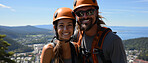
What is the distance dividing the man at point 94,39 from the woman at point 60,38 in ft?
0.92

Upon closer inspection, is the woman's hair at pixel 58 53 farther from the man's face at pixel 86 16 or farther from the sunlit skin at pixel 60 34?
the man's face at pixel 86 16

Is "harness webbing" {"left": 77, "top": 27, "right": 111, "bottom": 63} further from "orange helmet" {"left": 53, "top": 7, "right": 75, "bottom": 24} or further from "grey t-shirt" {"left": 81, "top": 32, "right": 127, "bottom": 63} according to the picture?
"orange helmet" {"left": 53, "top": 7, "right": 75, "bottom": 24}

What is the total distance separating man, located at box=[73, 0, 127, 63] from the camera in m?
3.34

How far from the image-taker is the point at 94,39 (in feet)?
12.2

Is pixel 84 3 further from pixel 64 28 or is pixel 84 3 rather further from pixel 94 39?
pixel 94 39

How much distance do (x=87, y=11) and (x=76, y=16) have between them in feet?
1.16

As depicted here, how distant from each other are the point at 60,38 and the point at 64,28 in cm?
33

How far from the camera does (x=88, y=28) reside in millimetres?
3775

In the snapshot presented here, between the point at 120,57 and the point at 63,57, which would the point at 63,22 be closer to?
the point at 63,57

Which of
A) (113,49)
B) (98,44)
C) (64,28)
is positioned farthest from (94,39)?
(64,28)

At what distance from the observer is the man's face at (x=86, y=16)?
3711 mm

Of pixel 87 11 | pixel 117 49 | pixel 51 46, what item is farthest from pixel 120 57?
pixel 51 46

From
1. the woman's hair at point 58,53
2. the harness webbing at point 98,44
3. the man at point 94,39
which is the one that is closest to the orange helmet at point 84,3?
the man at point 94,39

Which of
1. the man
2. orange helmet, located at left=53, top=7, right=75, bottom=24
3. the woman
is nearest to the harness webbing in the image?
A: the man
